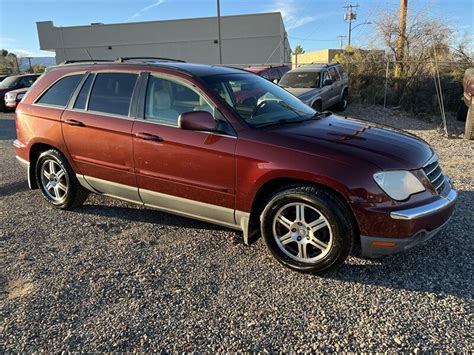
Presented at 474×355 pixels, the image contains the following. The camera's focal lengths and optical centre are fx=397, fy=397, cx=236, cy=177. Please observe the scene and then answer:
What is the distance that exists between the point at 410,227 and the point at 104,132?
122 inches

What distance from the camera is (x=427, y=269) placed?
343 centimetres

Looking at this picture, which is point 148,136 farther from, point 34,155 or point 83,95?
point 34,155

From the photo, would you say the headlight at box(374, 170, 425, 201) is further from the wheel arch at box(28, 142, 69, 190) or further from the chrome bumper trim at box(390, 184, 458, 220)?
the wheel arch at box(28, 142, 69, 190)

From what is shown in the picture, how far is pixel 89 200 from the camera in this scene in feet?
17.5

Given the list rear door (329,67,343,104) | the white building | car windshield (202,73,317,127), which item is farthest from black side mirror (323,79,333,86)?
the white building

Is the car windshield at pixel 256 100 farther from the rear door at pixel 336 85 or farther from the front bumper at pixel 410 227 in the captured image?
the rear door at pixel 336 85

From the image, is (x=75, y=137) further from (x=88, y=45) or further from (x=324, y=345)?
(x=88, y=45)

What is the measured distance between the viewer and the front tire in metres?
3.16

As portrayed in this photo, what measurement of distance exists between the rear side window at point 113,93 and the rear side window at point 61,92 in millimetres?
389

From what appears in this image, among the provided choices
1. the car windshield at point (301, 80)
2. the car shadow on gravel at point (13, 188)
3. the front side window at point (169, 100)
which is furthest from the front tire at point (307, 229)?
the car windshield at point (301, 80)

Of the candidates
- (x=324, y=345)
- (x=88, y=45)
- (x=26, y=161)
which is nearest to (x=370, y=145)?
(x=324, y=345)

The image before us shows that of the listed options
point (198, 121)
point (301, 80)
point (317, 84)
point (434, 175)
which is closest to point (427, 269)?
point (434, 175)

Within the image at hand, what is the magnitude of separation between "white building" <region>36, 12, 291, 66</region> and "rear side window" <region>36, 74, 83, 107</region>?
33915mm

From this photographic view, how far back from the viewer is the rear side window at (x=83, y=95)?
178 inches
